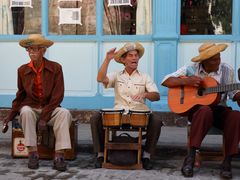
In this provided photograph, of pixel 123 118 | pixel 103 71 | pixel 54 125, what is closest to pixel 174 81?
pixel 123 118

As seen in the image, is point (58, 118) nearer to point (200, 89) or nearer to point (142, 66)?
point (200, 89)

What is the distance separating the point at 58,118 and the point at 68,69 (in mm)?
2897

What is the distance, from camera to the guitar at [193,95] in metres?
5.05

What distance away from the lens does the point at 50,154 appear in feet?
18.9

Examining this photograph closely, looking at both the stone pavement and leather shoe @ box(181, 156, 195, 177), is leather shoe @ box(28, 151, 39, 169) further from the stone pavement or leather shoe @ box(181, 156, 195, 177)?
leather shoe @ box(181, 156, 195, 177)

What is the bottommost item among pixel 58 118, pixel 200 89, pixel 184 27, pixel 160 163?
pixel 160 163

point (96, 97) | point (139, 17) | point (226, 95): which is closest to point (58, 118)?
point (226, 95)

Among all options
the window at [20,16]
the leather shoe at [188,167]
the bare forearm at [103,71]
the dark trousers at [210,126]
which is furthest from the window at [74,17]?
the leather shoe at [188,167]

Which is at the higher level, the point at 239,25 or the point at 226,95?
the point at 239,25

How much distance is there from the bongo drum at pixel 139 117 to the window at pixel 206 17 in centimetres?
303

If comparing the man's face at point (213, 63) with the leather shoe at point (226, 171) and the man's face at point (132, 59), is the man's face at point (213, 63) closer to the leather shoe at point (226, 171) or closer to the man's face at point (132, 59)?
the man's face at point (132, 59)

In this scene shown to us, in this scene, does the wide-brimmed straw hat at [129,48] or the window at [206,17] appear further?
the window at [206,17]

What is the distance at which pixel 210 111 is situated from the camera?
195 inches

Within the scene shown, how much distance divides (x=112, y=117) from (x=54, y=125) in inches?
25.7
